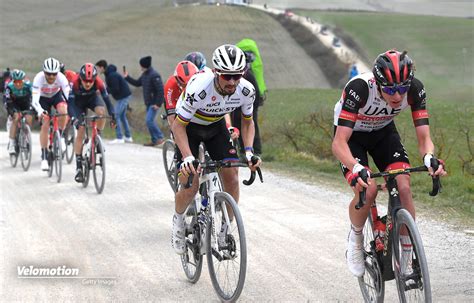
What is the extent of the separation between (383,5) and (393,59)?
76779 millimetres

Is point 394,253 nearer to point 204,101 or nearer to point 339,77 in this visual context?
point 204,101

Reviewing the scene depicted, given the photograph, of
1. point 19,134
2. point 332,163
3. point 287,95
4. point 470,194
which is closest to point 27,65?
point 287,95

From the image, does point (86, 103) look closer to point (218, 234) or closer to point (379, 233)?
point (218, 234)

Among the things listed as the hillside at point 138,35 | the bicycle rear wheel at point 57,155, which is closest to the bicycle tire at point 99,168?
the bicycle rear wheel at point 57,155

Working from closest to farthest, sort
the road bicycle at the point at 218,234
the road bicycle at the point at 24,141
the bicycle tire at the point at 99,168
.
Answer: the road bicycle at the point at 218,234 → the bicycle tire at the point at 99,168 → the road bicycle at the point at 24,141

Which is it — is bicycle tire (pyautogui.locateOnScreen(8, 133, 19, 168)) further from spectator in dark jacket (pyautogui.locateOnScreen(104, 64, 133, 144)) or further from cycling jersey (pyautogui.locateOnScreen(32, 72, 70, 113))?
spectator in dark jacket (pyautogui.locateOnScreen(104, 64, 133, 144))

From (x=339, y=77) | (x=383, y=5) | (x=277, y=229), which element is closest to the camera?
(x=277, y=229)

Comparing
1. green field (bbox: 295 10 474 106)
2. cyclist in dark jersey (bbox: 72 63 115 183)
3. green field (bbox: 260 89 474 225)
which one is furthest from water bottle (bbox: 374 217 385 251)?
green field (bbox: 295 10 474 106)

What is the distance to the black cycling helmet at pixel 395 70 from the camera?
4.80 meters

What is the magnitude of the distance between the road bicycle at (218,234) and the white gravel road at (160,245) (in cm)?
21

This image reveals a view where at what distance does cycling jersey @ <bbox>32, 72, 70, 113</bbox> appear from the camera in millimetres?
12317

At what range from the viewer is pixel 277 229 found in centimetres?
838

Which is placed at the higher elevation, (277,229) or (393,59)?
(393,59)
